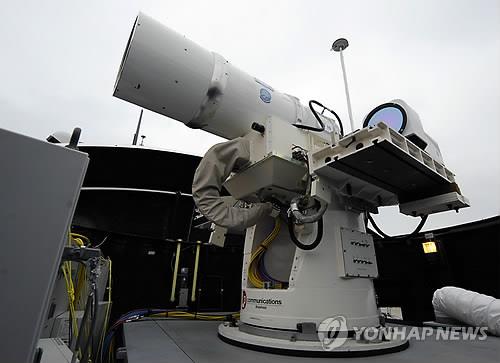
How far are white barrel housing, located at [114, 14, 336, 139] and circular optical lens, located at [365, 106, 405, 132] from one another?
0.56 metres

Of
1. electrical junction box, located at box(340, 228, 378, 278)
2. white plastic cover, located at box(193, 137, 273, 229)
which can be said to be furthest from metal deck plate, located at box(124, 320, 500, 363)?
white plastic cover, located at box(193, 137, 273, 229)

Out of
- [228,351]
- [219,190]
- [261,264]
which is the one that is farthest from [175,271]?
[228,351]

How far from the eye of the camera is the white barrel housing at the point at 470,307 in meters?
1.54

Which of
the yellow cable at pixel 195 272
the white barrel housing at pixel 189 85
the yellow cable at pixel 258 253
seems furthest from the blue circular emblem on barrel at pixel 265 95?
the yellow cable at pixel 195 272

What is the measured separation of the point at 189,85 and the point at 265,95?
495 millimetres

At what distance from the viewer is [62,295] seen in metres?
1.56

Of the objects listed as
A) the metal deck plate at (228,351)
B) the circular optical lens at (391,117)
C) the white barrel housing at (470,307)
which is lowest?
the metal deck plate at (228,351)

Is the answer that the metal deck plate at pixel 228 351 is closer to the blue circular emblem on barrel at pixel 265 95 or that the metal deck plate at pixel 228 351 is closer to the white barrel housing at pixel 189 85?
the white barrel housing at pixel 189 85

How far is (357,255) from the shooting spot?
1.46 meters

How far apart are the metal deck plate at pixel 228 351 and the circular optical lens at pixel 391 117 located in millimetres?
1119

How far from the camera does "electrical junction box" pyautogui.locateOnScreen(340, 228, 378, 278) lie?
1.39m

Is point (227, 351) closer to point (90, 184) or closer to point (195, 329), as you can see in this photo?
point (195, 329)

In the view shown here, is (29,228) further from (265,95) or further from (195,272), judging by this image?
(195,272)

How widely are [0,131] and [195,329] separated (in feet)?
4.84
